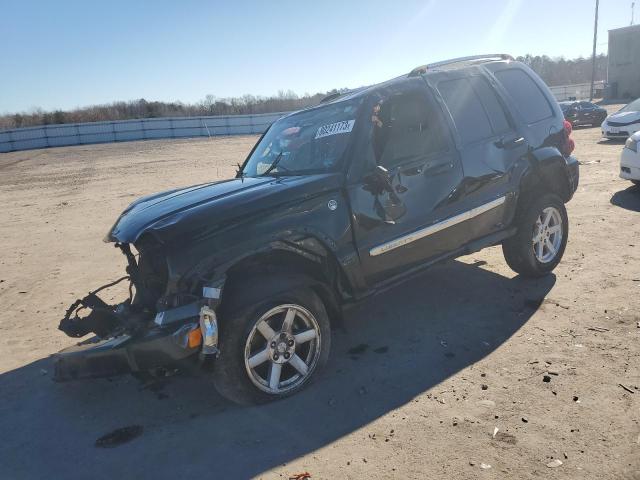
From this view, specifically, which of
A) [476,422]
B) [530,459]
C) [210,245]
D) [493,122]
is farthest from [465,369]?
[493,122]

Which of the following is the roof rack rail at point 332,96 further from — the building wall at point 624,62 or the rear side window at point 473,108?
the building wall at point 624,62

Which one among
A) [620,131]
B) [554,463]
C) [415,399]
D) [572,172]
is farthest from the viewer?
[620,131]

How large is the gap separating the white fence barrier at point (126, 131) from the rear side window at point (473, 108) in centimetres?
4208

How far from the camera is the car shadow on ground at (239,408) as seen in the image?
300cm

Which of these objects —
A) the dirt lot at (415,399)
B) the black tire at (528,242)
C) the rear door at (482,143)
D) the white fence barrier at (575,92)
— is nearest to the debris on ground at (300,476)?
the dirt lot at (415,399)

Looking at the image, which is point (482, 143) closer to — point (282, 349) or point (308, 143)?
point (308, 143)

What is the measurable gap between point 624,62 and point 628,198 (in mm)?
54377

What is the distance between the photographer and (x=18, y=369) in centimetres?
435

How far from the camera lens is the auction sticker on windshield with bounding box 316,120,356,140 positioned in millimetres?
4043

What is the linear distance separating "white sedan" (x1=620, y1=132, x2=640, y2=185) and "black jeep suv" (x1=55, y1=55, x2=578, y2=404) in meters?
4.26

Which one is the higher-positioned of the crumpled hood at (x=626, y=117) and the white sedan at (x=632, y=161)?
the crumpled hood at (x=626, y=117)

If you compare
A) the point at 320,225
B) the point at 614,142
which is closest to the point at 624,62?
the point at 614,142

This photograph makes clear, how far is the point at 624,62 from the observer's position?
174ft

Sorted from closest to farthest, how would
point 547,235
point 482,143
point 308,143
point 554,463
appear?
point 554,463, point 308,143, point 482,143, point 547,235
